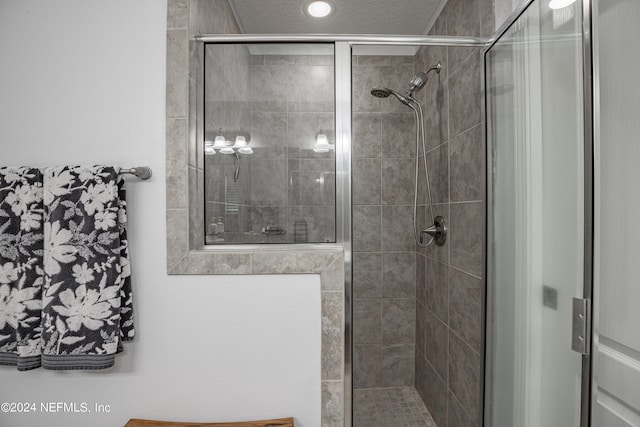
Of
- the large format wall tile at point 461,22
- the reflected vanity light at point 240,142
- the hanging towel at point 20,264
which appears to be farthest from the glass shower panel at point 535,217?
the hanging towel at point 20,264

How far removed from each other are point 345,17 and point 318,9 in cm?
17

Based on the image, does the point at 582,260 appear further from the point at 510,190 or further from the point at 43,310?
the point at 43,310

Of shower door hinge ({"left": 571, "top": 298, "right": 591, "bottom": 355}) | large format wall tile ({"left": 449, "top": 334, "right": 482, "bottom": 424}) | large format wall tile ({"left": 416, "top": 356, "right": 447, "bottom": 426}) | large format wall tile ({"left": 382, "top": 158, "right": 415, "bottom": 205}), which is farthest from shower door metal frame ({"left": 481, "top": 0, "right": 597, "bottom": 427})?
large format wall tile ({"left": 382, "top": 158, "right": 415, "bottom": 205})

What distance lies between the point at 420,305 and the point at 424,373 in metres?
0.42

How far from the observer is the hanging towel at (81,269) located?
98cm

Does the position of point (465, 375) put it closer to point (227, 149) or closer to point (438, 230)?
point (438, 230)

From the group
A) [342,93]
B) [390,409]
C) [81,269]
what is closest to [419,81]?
[342,93]

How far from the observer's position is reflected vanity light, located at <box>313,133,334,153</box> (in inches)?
44.3

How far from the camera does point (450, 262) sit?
1615mm

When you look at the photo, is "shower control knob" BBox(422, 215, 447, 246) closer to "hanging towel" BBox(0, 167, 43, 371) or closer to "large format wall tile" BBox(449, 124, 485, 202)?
"large format wall tile" BBox(449, 124, 485, 202)

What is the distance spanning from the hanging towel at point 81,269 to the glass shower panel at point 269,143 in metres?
0.31

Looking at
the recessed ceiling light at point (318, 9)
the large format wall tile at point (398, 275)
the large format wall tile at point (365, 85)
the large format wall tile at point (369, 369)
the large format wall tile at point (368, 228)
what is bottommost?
the large format wall tile at point (369, 369)

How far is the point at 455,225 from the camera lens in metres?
1.55

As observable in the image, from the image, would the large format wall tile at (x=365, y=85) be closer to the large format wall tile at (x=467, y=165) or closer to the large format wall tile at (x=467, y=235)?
the large format wall tile at (x=467, y=165)
